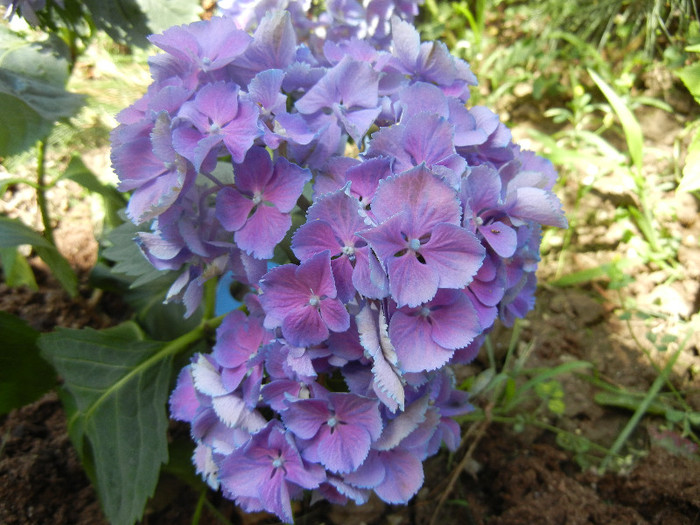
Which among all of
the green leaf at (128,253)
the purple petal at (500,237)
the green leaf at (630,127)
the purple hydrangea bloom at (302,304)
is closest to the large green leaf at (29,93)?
the green leaf at (128,253)

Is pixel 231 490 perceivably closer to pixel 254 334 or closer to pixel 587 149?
pixel 254 334

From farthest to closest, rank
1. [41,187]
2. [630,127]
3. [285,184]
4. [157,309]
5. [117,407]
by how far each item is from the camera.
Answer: [630,127] → [157,309] → [41,187] → [117,407] → [285,184]

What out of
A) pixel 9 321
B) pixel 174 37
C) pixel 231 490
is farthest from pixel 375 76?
pixel 9 321

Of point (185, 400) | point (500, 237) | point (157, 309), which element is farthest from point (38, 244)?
point (500, 237)

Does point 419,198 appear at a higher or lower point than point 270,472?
higher

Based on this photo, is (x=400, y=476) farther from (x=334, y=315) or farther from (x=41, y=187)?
(x=41, y=187)
